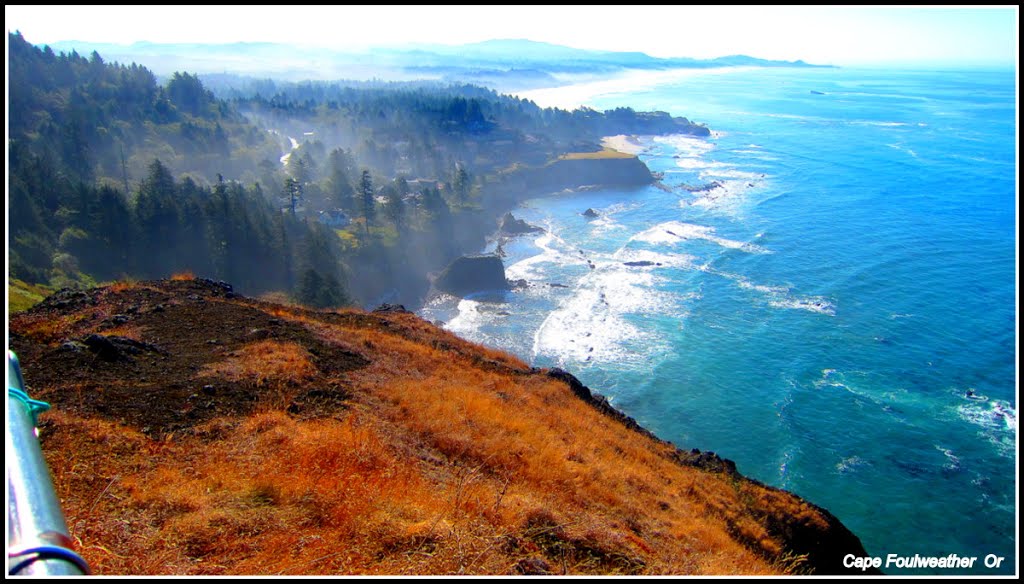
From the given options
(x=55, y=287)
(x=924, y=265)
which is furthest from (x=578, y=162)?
(x=55, y=287)

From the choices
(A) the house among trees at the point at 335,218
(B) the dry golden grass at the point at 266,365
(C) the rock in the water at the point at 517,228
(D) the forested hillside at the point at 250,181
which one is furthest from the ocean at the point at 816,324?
(A) the house among trees at the point at 335,218

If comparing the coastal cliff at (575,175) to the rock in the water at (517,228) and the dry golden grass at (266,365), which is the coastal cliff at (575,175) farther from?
the dry golden grass at (266,365)

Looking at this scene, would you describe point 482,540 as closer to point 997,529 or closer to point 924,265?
point 997,529

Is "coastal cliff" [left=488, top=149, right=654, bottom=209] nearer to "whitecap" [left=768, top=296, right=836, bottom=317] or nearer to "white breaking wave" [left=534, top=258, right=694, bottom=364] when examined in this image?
"white breaking wave" [left=534, top=258, right=694, bottom=364]

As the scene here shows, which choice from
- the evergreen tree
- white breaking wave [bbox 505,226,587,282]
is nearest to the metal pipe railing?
white breaking wave [bbox 505,226,587,282]

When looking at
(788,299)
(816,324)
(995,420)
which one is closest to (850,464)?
(995,420)

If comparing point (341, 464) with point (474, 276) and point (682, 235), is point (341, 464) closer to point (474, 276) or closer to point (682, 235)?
point (474, 276)
